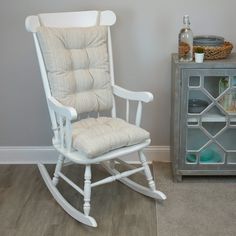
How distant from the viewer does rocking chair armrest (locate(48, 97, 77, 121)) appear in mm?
2010

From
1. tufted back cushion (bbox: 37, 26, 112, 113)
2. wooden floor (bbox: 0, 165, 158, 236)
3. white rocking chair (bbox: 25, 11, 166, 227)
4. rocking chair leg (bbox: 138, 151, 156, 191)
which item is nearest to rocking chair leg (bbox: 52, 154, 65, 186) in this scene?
white rocking chair (bbox: 25, 11, 166, 227)

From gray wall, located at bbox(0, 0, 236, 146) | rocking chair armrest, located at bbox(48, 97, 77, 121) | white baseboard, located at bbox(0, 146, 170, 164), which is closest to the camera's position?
rocking chair armrest, located at bbox(48, 97, 77, 121)

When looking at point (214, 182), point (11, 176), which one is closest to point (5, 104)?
point (11, 176)

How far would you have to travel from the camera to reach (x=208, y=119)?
251 centimetres

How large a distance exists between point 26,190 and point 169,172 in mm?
1013

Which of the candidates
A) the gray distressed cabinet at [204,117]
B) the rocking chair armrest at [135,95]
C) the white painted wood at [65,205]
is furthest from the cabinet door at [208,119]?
the white painted wood at [65,205]

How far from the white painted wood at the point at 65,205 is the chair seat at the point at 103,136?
0.38 meters

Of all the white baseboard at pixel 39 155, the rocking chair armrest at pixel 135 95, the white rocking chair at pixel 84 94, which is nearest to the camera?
the white rocking chair at pixel 84 94

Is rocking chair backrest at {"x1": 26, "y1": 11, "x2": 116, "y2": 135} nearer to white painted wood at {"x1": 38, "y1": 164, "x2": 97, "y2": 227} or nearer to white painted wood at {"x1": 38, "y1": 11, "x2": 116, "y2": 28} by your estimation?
white painted wood at {"x1": 38, "y1": 11, "x2": 116, "y2": 28}

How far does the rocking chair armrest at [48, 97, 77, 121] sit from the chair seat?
0.17 metres

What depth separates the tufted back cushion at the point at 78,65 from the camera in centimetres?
232

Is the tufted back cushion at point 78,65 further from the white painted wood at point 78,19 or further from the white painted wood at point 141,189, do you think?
the white painted wood at point 141,189

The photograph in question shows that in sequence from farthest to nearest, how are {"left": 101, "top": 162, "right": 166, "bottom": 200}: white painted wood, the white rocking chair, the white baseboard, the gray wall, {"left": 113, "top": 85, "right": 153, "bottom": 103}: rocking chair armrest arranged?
the white baseboard, the gray wall, {"left": 101, "top": 162, "right": 166, "bottom": 200}: white painted wood, {"left": 113, "top": 85, "right": 153, "bottom": 103}: rocking chair armrest, the white rocking chair

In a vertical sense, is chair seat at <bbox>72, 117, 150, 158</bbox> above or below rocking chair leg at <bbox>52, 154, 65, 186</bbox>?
above
